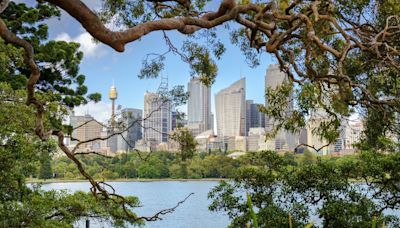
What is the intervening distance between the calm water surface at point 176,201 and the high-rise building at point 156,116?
2.58 meters

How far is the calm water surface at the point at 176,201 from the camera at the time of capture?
45.8 feet

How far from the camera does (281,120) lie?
4.26 metres

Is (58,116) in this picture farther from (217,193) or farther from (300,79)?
(300,79)

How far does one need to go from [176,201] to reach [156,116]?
1571 cm

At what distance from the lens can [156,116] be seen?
4738 mm

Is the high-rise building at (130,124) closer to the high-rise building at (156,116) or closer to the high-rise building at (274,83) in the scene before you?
the high-rise building at (156,116)

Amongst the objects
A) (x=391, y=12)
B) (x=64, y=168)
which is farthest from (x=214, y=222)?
(x=391, y=12)

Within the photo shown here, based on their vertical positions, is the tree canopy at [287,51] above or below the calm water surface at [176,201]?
above

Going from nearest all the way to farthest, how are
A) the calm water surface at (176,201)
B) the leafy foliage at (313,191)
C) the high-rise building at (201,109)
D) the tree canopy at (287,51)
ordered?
the tree canopy at (287,51), the leafy foliage at (313,191), the high-rise building at (201,109), the calm water surface at (176,201)

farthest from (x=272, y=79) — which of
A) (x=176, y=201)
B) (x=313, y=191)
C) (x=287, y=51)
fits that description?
(x=176, y=201)

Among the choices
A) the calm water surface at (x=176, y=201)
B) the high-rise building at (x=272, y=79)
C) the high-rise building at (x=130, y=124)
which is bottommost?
the calm water surface at (x=176, y=201)

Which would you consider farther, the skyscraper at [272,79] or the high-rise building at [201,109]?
the high-rise building at [201,109]

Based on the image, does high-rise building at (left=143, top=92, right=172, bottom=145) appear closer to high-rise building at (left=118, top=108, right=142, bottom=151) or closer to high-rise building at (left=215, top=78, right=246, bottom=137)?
high-rise building at (left=118, top=108, right=142, bottom=151)

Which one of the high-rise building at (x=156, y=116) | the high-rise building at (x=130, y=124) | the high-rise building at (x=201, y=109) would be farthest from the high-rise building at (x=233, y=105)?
the high-rise building at (x=130, y=124)
